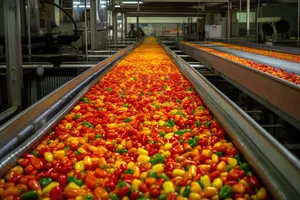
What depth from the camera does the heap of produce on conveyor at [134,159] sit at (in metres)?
1.87

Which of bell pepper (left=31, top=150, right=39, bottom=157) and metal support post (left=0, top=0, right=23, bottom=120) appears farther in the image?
metal support post (left=0, top=0, right=23, bottom=120)

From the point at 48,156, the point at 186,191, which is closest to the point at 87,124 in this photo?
the point at 48,156

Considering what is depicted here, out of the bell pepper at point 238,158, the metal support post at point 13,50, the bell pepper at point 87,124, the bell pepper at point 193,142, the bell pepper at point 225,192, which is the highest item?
the metal support post at point 13,50

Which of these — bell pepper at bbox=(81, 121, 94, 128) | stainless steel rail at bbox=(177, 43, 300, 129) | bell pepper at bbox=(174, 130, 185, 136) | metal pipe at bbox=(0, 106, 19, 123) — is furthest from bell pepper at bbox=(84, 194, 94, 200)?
metal pipe at bbox=(0, 106, 19, 123)

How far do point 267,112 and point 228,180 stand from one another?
157 inches

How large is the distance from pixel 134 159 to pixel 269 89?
2.24 metres

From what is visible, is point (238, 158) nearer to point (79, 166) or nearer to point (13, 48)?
point (79, 166)

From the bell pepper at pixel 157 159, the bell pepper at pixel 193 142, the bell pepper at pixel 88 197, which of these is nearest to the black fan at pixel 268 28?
the bell pepper at pixel 193 142

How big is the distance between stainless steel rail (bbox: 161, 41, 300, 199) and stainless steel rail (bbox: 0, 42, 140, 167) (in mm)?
1392

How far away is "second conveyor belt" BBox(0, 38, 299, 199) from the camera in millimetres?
1870

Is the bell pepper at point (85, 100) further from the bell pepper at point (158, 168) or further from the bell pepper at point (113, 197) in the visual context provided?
the bell pepper at point (113, 197)

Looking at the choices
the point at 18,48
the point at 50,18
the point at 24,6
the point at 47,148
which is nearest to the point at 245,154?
the point at 47,148

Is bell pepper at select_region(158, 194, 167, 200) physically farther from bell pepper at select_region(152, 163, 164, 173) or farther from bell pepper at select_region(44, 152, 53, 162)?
bell pepper at select_region(44, 152, 53, 162)

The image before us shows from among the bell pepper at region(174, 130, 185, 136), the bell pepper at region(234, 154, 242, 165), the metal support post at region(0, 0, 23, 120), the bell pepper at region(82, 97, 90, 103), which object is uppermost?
the metal support post at region(0, 0, 23, 120)
